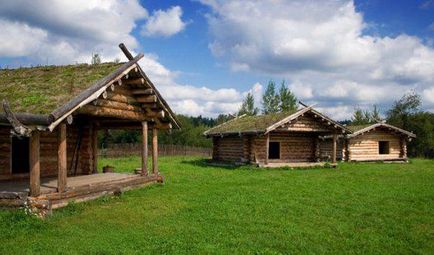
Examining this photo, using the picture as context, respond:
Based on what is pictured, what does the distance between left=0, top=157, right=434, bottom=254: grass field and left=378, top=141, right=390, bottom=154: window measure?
20.9 meters

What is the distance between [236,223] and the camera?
10.3m

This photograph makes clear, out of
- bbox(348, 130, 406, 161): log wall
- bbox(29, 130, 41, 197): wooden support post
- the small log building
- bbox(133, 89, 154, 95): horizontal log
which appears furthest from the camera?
bbox(348, 130, 406, 161): log wall

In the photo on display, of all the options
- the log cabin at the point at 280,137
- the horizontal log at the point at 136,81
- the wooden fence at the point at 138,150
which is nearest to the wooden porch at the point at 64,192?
the horizontal log at the point at 136,81

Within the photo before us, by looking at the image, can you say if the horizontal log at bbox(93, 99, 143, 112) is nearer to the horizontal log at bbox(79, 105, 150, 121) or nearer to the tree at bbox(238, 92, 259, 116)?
the horizontal log at bbox(79, 105, 150, 121)

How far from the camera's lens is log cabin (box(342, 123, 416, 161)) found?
1336 inches

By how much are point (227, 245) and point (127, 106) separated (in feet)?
28.5

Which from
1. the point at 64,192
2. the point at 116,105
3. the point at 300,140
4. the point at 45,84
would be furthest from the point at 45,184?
the point at 300,140

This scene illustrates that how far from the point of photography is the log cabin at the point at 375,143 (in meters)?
33.9

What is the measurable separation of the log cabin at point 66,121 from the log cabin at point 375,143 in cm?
2059

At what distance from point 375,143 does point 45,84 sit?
2951cm

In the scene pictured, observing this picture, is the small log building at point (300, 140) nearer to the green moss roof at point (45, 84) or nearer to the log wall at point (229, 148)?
the log wall at point (229, 148)

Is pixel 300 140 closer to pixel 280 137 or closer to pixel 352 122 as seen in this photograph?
pixel 280 137

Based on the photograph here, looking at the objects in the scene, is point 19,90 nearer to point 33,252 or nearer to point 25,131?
point 25,131

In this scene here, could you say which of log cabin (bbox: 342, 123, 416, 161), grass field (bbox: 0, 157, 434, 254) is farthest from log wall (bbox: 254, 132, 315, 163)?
grass field (bbox: 0, 157, 434, 254)
